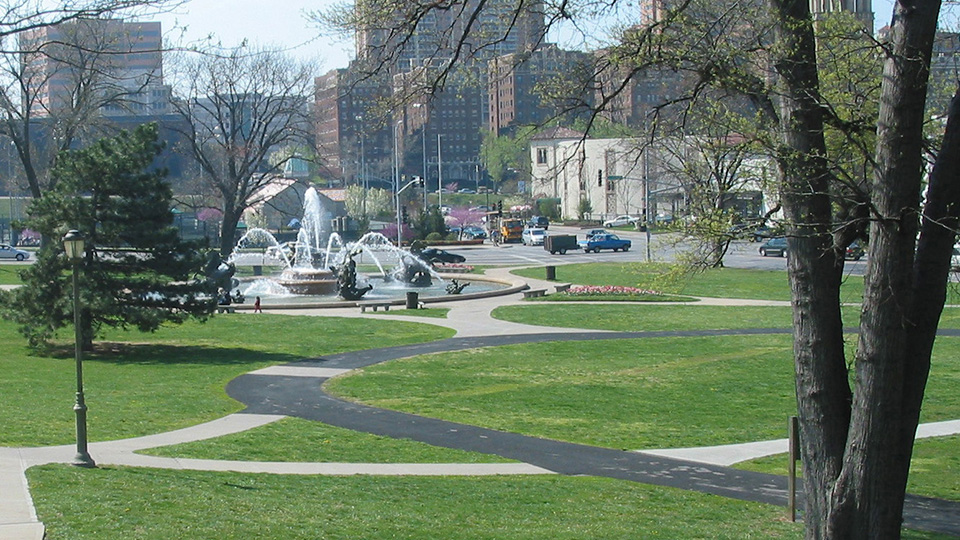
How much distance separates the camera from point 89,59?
49.8 feet

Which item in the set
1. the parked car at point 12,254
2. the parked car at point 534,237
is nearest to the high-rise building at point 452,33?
the parked car at point 12,254

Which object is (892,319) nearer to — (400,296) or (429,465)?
(429,465)

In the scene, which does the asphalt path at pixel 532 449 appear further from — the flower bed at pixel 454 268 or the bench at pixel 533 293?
the flower bed at pixel 454 268

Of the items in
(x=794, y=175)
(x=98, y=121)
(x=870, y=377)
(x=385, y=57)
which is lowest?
(x=870, y=377)

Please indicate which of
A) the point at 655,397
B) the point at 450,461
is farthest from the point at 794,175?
the point at 655,397

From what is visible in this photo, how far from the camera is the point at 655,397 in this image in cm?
2409

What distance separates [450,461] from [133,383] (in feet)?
35.6

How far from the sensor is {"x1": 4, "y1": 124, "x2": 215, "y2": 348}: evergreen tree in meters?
29.0

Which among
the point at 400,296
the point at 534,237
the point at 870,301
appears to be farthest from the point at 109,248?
the point at 534,237

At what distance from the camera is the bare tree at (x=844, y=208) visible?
31.1 feet

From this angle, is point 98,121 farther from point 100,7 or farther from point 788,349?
point 100,7

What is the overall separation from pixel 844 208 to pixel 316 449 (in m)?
10.9

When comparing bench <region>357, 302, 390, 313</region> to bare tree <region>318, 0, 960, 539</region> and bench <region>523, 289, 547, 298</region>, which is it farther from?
Answer: bare tree <region>318, 0, 960, 539</region>

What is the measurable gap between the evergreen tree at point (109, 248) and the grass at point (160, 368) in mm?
1254
